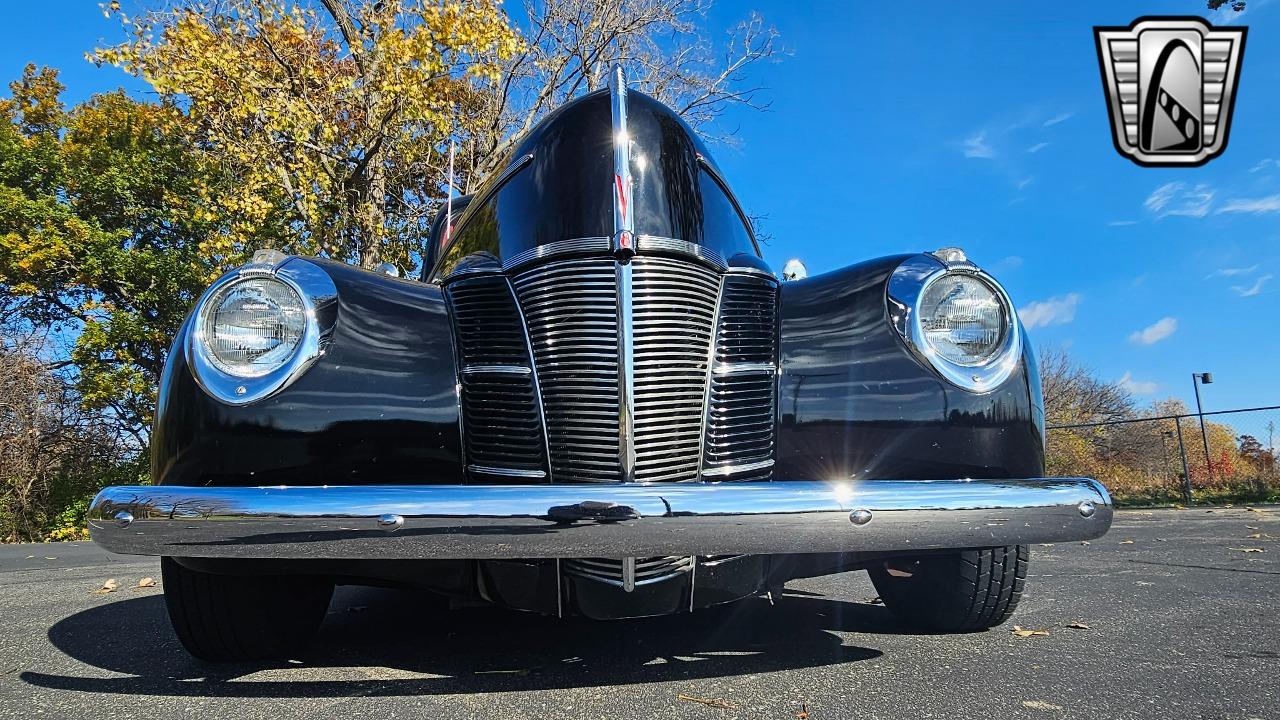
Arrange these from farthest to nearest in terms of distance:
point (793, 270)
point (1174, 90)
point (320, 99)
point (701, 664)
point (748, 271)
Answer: point (320, 99) < point (1174, 90) < point (793, 270) < point (748, 271) < point (701, 664)

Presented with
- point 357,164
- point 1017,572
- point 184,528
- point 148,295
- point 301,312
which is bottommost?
point 1017,572

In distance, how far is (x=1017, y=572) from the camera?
221 centimetres

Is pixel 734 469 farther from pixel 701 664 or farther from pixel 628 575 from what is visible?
pixel 701 664

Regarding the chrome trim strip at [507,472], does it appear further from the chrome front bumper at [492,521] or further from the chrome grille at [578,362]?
the chrome front bumper at [492,521]

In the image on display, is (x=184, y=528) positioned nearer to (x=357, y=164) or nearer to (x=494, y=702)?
(x=494, y=702)

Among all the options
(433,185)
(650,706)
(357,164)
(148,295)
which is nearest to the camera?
(650,706)

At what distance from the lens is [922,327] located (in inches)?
80.3

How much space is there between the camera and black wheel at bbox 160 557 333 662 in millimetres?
1933

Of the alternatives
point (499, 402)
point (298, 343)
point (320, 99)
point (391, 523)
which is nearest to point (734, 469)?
point (499, 402)

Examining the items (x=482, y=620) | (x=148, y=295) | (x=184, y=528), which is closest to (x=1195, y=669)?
(x=482, y=620)

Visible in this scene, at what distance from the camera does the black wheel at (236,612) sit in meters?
1.93

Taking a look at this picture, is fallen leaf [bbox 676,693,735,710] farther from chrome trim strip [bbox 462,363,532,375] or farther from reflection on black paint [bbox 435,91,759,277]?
reflection on black paint [bbox 435,91,759,277]

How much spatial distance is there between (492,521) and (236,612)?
1030 millimetres

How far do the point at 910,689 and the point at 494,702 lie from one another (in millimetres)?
1053
